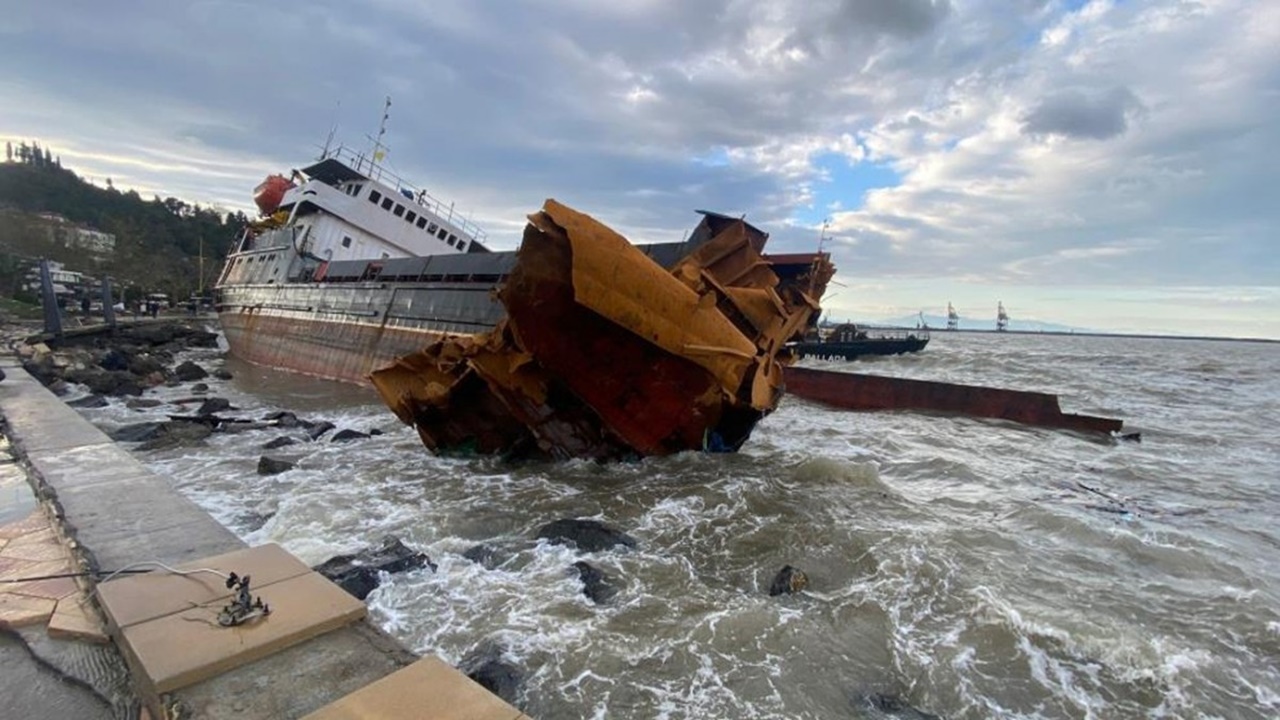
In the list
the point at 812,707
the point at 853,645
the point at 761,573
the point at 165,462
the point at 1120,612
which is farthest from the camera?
the point at 165,462

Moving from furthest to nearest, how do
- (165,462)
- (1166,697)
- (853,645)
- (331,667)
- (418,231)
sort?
(418,231), (165,462), (853,645), (1166,697), (331,667)

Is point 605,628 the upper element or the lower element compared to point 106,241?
lower

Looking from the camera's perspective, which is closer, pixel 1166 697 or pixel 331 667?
pixel 331 667

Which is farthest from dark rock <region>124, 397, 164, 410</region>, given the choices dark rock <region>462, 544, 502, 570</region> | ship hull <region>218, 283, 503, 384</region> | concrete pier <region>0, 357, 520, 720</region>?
dark rock <region>462, 544, 502, 570</region>

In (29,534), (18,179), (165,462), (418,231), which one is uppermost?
(18,179)

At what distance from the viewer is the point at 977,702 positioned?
12.4ft

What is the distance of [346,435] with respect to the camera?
1091 centimetres

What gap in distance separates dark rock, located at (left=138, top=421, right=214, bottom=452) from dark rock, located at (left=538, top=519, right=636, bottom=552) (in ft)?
25.6

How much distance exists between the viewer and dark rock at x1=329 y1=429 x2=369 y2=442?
10805 millimetres

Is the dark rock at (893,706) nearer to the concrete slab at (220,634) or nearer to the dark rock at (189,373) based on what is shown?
the concrete slab at (220,634)

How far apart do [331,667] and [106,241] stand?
101 metres

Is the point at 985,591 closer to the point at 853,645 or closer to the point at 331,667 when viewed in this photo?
the point at 853,645

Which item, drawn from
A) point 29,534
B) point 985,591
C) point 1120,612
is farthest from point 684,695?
point 29,534

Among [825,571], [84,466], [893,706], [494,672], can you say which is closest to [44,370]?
[84,466]
